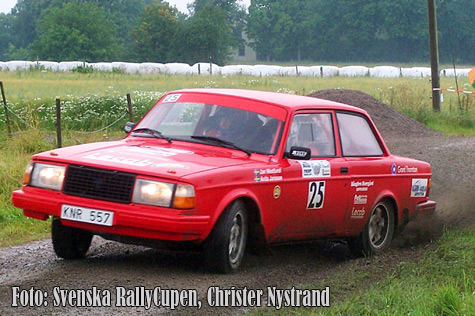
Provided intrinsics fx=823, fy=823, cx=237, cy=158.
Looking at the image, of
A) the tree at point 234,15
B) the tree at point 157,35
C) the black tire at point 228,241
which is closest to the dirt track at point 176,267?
the black tire at point 228,241

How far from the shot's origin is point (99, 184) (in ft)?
20.6

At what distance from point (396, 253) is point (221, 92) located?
241cm

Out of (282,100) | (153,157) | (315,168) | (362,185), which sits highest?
(282,100)

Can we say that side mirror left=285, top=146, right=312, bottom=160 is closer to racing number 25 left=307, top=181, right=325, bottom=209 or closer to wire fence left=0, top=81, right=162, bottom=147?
racing number 25 left=307, top=181, right=325, bottom=209

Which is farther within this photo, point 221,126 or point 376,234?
point 376,234

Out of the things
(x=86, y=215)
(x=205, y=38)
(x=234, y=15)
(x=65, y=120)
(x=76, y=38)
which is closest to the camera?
(x=86, y=215)

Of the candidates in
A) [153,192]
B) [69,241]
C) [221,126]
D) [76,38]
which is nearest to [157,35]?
[76,38]

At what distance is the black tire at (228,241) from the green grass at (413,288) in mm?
763

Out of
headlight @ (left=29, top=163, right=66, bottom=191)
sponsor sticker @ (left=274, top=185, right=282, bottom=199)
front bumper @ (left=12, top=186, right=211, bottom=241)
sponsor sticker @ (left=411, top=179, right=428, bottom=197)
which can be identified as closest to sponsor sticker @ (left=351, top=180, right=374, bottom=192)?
sponsor sticker @ (left=411, top=179, right=428, bottom=197)

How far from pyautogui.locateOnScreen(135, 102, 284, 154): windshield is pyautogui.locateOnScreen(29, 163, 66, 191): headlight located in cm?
126

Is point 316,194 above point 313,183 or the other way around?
the other way around

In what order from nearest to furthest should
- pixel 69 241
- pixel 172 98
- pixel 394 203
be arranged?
1. pixel 69 241
2. pixel 172 98
3. pixel 394 203

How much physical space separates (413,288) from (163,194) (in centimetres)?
198

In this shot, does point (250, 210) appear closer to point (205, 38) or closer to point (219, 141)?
point (219, 141)
